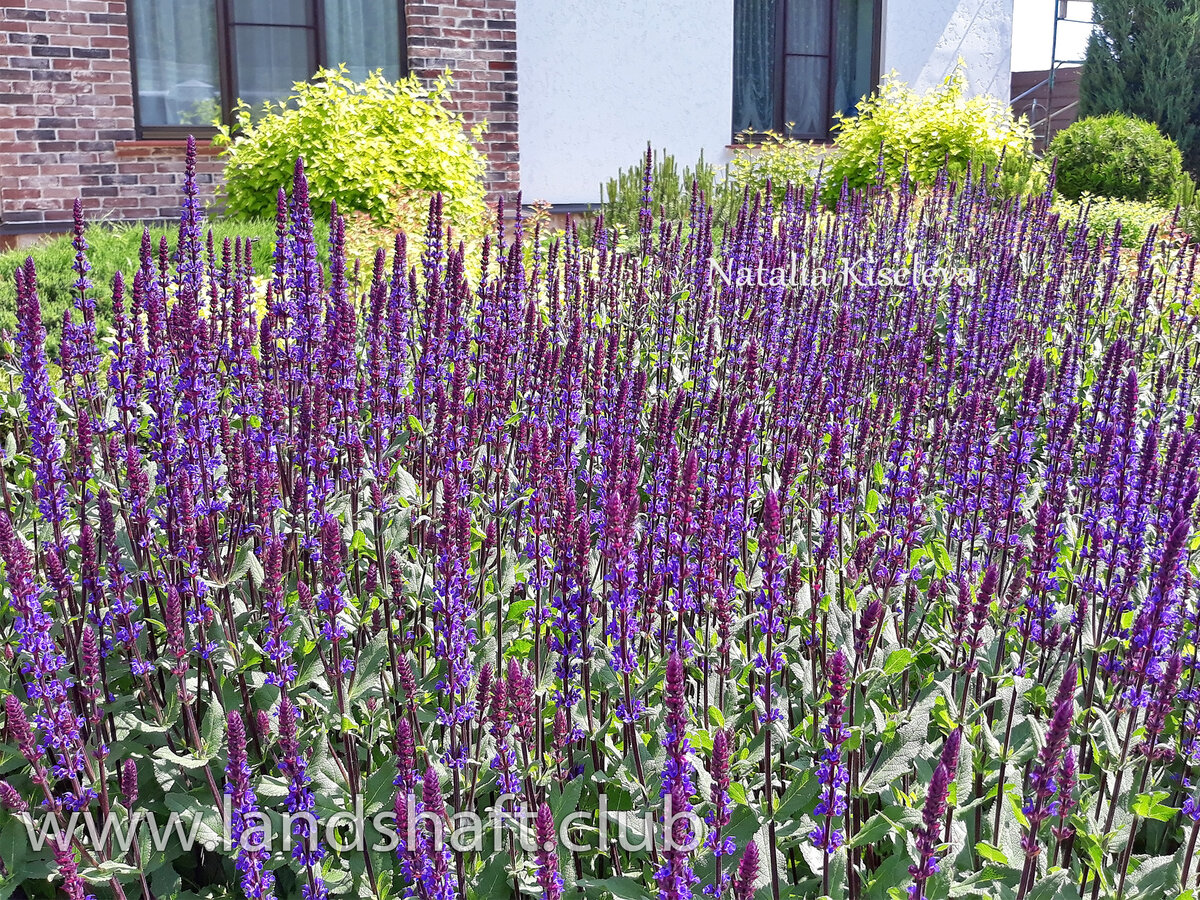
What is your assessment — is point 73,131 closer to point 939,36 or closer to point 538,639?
point 538,639

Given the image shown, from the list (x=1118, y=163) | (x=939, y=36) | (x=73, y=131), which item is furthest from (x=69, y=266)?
(x=1118, y=163)

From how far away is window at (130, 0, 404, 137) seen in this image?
11484 millimetres

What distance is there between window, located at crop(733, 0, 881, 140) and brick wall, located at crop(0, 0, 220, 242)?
912 cm

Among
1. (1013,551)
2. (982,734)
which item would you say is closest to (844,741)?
(982,734)

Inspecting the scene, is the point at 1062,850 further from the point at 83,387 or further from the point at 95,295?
the point at 95,295

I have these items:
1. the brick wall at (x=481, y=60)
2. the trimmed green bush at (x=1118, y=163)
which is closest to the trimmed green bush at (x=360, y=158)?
the brick wall at (x=481, y=60)

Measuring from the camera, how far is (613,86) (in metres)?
14.5

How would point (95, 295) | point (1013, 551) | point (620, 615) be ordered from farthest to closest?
1. point (95, 295)
2. point (1013, 551)
3. point (620, 615)

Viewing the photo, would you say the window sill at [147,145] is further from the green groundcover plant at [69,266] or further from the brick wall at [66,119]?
the green groundcover plant at [69,266]

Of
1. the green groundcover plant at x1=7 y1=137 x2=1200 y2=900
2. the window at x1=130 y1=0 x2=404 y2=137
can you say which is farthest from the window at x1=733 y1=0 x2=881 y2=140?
the green groundcover plant at x1=7 y1=137 x2=1200 y2=900

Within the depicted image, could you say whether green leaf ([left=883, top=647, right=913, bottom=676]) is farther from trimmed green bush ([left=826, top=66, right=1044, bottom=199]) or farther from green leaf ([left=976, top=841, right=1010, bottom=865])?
trimmed green bush ([left=826, top=66, right=1044, bottom=199])

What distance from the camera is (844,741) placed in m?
2.23

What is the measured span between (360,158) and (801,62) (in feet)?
32.6

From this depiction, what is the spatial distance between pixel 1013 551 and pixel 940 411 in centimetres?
156
